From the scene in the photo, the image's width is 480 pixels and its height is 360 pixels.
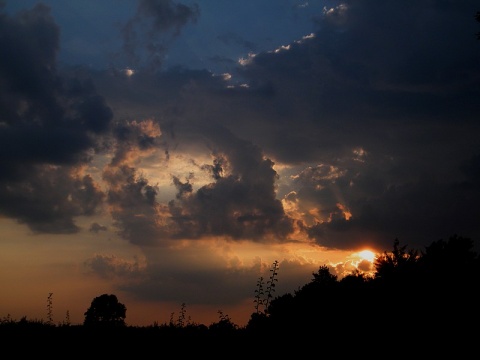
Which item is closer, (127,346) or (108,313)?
(127,346)

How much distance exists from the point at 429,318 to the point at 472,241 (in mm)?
30253

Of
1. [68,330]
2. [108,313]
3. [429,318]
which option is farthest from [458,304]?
[108,313]

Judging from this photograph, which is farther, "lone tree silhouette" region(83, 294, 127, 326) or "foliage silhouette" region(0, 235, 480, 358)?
"lone tree silhouette" region(83, 294, 127, 326)

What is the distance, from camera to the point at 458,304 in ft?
106

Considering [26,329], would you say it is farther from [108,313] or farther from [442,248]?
[108,313]

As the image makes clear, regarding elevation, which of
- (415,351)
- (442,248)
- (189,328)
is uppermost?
(442,248)

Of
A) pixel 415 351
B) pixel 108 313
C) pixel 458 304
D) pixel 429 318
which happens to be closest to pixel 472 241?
pixel 458 304

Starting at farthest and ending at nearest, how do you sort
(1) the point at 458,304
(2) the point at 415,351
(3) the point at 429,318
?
(1) the point at 458,304
(3) the point at 429,318
(2) the point at 415,351

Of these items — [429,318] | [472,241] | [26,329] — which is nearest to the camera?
[26,329]

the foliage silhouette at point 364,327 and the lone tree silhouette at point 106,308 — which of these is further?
the lone tree silhouette at point 106,308

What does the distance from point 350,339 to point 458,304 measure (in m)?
11.1

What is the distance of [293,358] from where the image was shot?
68.2ft

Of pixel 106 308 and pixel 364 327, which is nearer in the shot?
pixel 364 327

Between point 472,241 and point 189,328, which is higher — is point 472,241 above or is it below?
above
